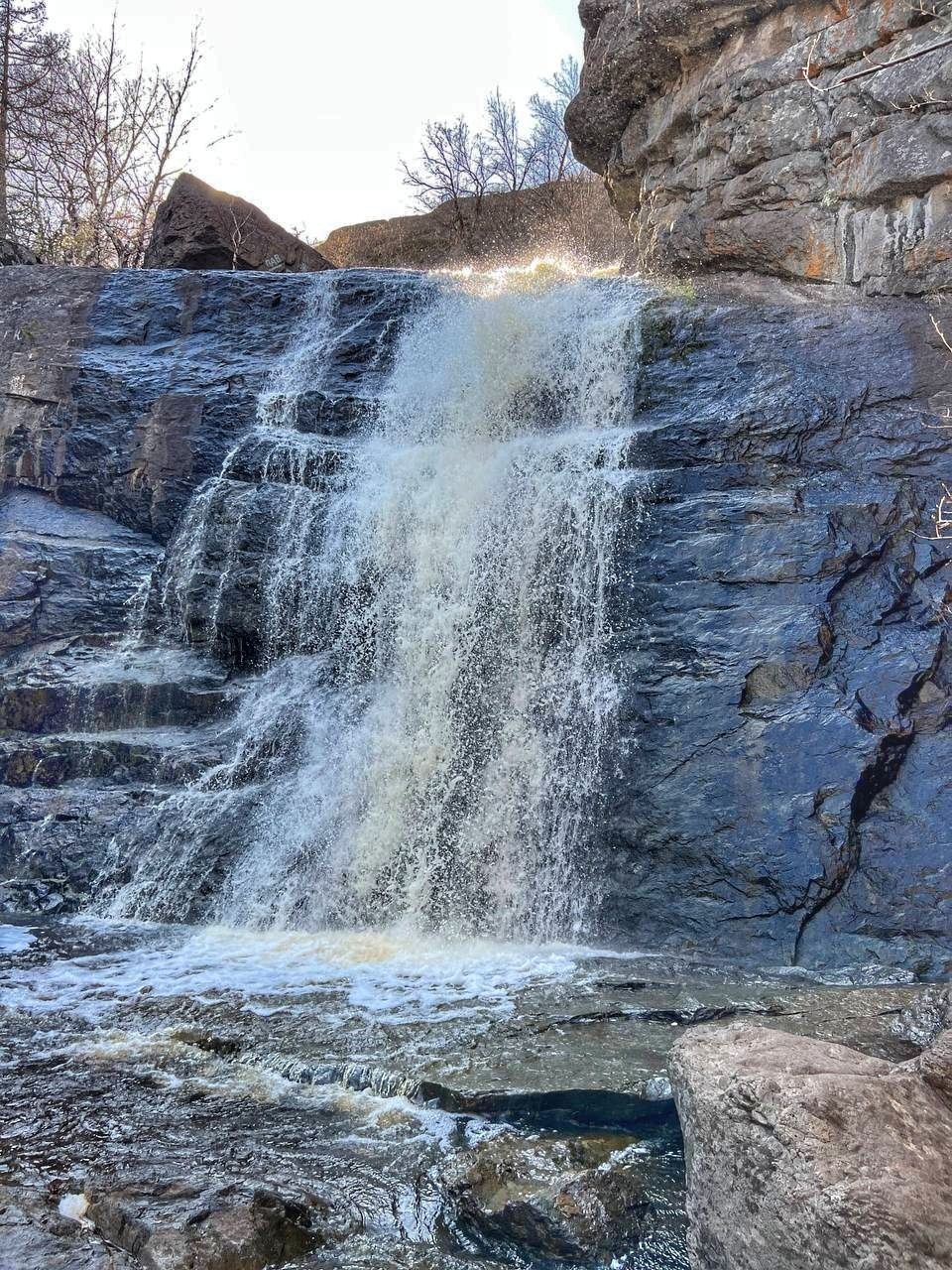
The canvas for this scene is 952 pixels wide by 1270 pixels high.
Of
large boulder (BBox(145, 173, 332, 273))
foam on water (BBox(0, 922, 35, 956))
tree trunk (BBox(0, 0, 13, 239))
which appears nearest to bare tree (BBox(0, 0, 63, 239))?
tree trunk (BBox(0, 0, 13, 239))

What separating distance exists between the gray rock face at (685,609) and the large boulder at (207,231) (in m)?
3.82

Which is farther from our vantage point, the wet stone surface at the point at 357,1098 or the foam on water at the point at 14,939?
the foam on water at the point at 14,939

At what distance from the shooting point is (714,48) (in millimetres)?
11281

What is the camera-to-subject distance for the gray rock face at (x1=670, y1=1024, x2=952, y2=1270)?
8.11ft

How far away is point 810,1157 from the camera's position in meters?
2.64

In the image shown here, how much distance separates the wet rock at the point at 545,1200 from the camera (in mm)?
3303

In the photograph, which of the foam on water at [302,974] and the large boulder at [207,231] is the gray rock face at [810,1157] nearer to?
the foam on water at [302,974]

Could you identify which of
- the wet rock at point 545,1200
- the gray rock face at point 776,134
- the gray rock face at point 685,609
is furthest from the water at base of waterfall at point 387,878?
the gray rock face at point 776,134

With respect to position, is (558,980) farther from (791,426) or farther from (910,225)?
(910,225)

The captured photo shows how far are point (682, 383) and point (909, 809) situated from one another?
4.12 metres

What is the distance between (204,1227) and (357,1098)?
1.14 meters

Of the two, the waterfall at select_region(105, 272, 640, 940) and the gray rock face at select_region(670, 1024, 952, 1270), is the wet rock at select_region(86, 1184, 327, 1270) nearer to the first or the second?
the gray rock face at select_region(670, 1024, 952, 1270)

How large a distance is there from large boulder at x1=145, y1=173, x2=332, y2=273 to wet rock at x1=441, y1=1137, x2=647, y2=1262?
44.0ft

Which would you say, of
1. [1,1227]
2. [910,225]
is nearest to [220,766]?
[1,1227]
